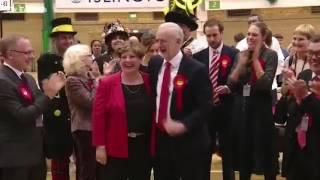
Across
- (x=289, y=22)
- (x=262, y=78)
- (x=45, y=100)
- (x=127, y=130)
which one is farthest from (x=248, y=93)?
(x=289, y=22)

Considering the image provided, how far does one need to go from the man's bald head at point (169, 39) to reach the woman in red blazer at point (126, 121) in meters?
0.28

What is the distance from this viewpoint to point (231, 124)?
6.55 m

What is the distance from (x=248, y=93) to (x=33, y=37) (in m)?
14.6

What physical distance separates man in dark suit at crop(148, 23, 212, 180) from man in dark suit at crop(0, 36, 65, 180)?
36.3 inches

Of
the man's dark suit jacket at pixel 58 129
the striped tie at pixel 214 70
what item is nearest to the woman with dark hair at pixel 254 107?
the striped tie at pixel 214 70

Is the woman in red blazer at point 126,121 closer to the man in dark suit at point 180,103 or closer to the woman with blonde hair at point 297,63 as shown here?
the man in dark suit at point 180,103

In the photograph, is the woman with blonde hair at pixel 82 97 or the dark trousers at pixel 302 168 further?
the woman with blonde hair at pixel 82 97

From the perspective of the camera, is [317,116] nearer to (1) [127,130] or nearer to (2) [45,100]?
(1) [127,130]

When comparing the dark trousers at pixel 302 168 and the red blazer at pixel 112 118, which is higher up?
the red blazer at pixel 112 118

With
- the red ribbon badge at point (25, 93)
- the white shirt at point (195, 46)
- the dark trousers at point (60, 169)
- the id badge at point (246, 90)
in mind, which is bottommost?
the dark trousers at point (60, 169)

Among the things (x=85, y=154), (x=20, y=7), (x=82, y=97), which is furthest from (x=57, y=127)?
(x=20, y=7)

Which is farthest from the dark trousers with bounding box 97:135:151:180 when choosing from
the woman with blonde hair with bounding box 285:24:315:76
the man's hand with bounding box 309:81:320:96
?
the woman with blonde hair with bounding box 285:24:315:76

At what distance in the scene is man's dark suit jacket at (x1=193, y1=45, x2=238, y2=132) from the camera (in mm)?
6461

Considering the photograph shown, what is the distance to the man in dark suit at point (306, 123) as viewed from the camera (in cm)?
509
